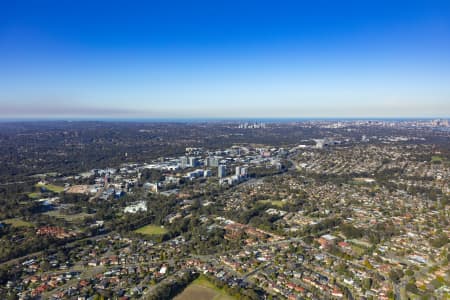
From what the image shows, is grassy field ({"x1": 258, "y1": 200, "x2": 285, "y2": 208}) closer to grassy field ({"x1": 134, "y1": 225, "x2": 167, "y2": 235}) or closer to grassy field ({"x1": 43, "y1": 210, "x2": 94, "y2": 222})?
grassy field ({"x1": 134, "y1": 225, "x2": 167, "y2": 235})

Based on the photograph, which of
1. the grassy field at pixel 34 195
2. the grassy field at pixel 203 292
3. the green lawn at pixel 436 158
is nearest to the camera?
the grassy field at pixel 203 292

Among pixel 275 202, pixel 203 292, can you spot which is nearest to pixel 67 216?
pixel 203 292

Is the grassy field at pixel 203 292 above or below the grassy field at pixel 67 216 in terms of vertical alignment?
above

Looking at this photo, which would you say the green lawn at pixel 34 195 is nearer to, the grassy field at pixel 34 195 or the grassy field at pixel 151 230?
the grassy field at pixel 34 195

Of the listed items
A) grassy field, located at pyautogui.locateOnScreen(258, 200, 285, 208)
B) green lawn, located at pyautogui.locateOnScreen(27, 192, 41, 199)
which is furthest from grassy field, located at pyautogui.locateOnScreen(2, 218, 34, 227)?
grassy field, located at pyautogui.locateOnScreen(258, 200, 285, 208)

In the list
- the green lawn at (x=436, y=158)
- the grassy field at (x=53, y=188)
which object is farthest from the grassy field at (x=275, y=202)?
the green lawn at (x=436, y=158)

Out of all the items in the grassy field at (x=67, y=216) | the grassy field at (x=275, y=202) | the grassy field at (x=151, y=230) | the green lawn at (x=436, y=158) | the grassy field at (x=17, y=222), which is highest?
the green lawn at (x=436, y=158)

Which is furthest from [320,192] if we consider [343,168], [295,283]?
[295,283]

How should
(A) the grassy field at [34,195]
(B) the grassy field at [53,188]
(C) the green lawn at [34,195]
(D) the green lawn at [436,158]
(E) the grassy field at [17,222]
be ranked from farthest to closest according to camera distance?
(D) the green lawn at [436,158], (B) the grassy field at [53,188], (C) the green lawn at [34,195], (A) the grassy field at [34,195], (E) the grassy field at [17,222]

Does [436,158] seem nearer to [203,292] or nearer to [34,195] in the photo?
[203,292]

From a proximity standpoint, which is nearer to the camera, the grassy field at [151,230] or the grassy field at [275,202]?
the grassy field at [151,230]
